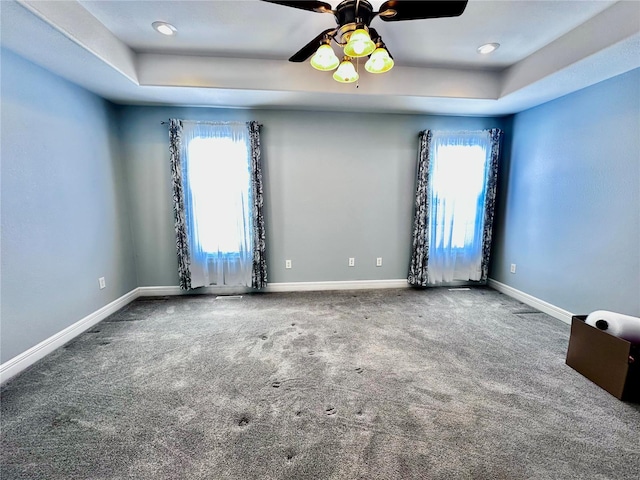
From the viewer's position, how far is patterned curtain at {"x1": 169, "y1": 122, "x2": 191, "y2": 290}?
3057 millimetres

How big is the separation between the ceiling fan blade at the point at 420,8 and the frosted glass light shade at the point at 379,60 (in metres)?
0.16

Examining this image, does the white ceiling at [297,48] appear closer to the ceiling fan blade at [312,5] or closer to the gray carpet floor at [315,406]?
the ceiling fan blade at [312,5]

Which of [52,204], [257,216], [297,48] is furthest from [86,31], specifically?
[257,216]

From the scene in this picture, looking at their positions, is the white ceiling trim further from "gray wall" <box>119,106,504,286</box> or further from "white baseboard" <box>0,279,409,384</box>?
"white baseboard" <box>0,279,409,384</box>

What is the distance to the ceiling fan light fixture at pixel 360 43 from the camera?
4.62ft

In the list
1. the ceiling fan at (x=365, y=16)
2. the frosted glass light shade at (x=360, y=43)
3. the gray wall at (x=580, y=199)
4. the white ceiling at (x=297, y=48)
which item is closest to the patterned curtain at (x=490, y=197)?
the gray wall at (x=580, y=199)

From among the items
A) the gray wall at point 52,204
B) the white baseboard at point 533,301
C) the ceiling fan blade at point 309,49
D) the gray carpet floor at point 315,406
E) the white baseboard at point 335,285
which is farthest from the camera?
the white baseboard at point 335,285

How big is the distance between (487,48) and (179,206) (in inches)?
141

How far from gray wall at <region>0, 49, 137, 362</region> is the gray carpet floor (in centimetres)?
38

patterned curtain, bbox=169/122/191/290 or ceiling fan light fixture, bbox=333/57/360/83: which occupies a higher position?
ceiling fan light fixture, bbox=333/57/360/83

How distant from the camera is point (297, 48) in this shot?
2.36 metres

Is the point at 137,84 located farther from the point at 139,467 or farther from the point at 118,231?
the point at 139,467

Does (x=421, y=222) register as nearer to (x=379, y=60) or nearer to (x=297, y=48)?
(x=379, y=60)

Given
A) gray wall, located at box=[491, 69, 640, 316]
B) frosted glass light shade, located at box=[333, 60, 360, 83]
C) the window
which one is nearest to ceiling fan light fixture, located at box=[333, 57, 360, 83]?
frosted glass light shade, located at box=[333, 60, 360, 83]
